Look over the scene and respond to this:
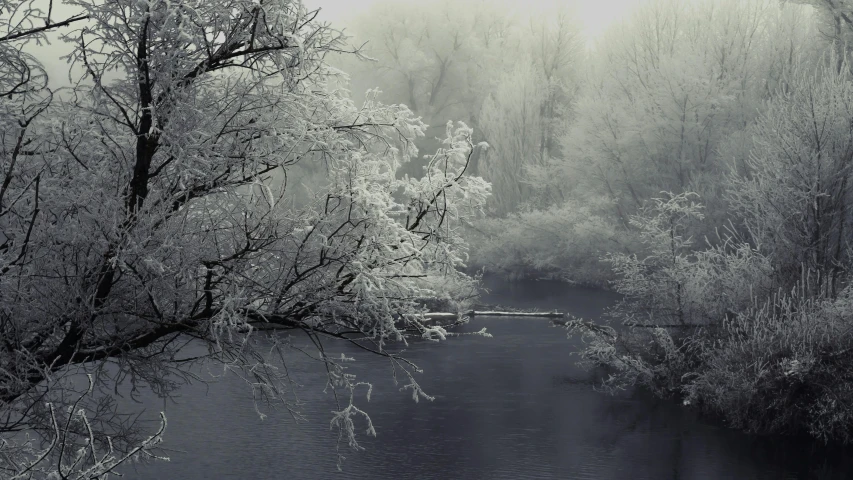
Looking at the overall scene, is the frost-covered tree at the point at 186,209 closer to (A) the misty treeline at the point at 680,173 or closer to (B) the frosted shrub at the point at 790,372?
(A) the misty treeline at the point at 680,173

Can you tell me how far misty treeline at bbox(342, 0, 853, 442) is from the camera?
12.2 metres

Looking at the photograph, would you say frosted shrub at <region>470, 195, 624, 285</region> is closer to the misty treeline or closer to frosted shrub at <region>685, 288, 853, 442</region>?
the misty treeline

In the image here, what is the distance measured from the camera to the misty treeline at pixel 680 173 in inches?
481

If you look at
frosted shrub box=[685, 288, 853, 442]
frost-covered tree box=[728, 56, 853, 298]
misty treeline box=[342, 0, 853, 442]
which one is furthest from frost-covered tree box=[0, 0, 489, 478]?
frost-covered tree box=[728, 56, 853, 298]

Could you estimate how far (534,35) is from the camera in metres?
34.2

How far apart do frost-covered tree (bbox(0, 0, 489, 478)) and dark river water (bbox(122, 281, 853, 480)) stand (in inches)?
196

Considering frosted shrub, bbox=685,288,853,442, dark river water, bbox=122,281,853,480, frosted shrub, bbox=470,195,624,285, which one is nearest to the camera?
dark river water, bbox=122,281,853,480

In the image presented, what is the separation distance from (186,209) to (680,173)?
824 inches

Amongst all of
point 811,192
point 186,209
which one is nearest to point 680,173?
point 811,192

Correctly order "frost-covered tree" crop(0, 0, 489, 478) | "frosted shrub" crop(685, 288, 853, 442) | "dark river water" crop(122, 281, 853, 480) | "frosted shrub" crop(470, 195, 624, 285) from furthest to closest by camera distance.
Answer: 1. "frosted shrub" crop(470, 195, 624, 285)
2. "frosted shrub" crop(685, 288, 853, 442)
3. "dark river water" crop(122, 281, 853, 480)
4. "frost-covered tree" crop(0, 0, 489, 478)

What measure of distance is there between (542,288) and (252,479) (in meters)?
17.6

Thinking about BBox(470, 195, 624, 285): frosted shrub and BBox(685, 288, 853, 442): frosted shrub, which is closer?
BBox(685, 288, 853, 442): frosted shrub

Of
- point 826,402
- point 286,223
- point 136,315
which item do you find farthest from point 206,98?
point 826,402

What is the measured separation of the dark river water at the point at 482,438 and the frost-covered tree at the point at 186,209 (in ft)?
16.4
